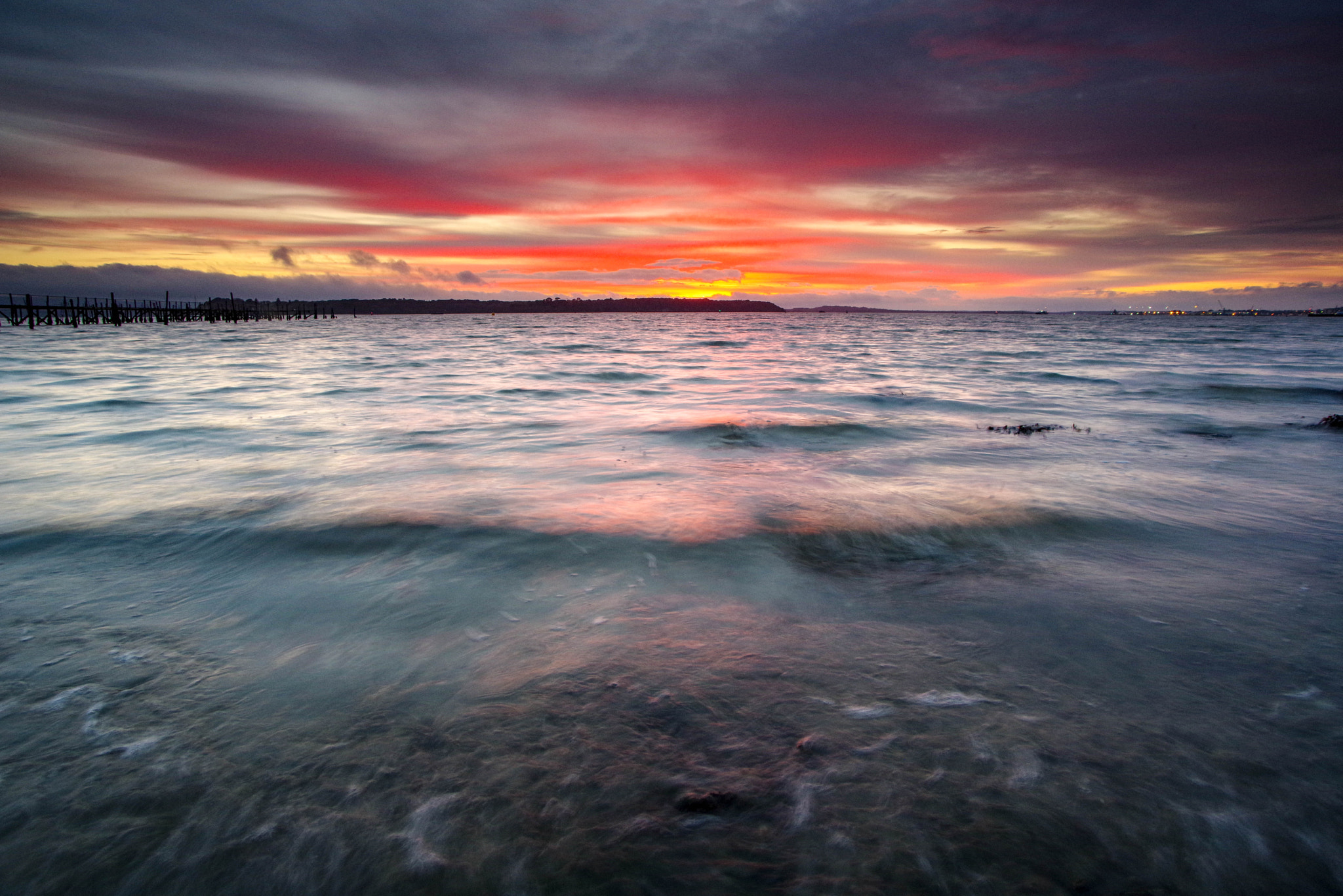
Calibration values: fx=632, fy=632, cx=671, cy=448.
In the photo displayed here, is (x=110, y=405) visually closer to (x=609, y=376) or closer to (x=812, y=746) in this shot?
(x=609, y=376)

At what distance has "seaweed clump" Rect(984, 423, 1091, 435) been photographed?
39.8ft

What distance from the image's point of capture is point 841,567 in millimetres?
5301

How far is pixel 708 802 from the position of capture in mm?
2621

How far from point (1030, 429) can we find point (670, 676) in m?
11.3

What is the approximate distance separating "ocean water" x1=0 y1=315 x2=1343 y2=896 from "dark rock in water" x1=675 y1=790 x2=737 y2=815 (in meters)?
0.01

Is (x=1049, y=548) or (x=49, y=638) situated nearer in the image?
(x=49, y=638)

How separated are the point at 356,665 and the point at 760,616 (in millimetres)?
2577

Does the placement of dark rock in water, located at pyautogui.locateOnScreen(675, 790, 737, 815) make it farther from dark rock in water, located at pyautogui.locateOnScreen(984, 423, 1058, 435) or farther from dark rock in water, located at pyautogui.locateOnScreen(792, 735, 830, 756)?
dark rock in water, located at pyautogui.locateOnScreen(984, 423, 1058, 435)

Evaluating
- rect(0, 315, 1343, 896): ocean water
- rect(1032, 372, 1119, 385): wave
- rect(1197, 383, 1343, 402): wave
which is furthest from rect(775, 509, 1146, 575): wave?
rect(1032, 372, 1119, 385): wave

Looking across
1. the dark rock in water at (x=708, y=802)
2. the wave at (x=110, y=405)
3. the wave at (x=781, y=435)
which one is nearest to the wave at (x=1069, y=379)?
the wave at (x=781, y=435)

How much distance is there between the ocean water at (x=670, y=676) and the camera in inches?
95.9

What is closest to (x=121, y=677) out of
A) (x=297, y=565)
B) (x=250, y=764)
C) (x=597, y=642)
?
(x=250, y=764)

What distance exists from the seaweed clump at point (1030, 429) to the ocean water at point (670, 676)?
8.64 feet

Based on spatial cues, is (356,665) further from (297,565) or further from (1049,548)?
(1049,548)
